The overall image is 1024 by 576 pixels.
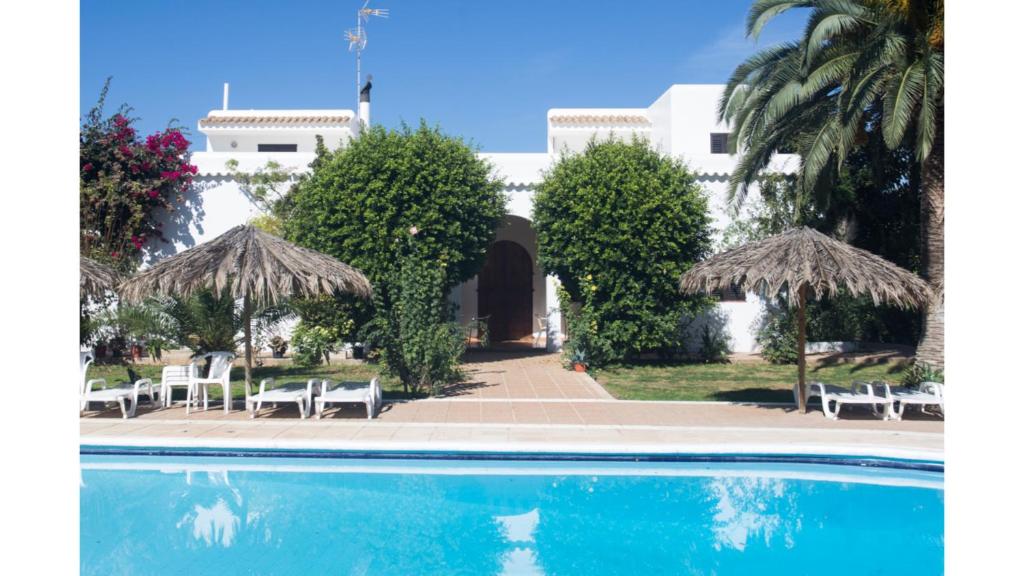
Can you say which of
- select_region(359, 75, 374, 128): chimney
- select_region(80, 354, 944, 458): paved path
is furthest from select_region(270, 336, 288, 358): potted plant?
select_region(359, 75, 374, 128): chimney

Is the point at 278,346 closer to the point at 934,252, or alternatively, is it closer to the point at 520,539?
the point at 520,539

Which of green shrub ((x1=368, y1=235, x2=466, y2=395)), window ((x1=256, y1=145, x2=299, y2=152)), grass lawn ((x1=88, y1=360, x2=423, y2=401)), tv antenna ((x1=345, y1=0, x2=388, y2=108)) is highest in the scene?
tv antenna ((x1=345, y1=0, x2=388, y2=108))

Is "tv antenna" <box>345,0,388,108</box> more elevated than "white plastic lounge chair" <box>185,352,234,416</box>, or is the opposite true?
"tv antenna" <box>345,0,388,108</box>

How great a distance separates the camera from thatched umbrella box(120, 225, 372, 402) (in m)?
10.0

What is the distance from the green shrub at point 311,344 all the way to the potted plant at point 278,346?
3.45ft

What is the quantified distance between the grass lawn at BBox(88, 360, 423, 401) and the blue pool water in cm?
413

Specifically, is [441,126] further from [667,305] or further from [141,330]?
[141,330]

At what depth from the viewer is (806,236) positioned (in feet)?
34.2

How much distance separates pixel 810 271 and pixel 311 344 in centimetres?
1082

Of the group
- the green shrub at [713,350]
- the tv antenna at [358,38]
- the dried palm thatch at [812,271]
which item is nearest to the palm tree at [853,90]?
the dried palm thatch at [812,271]

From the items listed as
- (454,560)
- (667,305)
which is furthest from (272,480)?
(667,305)

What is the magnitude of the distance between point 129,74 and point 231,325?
9.38m

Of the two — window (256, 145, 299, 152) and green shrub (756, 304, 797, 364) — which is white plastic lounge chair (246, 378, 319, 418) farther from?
window (256, 145, 299, 152)
